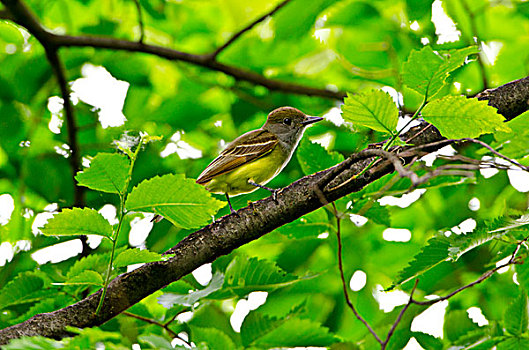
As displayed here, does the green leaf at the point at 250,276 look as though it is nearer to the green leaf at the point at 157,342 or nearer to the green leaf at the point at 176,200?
the green leaf at the point at 176,200

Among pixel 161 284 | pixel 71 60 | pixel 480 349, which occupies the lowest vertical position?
pixel 480 349

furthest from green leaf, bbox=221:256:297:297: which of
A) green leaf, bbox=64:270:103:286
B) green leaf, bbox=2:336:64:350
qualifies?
green leaf, bbox=2:336:64:350

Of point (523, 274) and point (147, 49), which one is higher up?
point (147, 49)

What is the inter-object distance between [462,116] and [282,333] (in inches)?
63.8

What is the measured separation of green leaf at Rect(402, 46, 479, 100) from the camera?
2.20 meters

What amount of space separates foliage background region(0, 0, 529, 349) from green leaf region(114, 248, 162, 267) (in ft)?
2.55

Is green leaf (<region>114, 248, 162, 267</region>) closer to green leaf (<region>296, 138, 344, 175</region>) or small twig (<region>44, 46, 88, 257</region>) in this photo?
green leaf (<region>296, 138, 344, 175</region>)

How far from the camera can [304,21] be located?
458 centimetres

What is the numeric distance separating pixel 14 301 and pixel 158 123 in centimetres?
234

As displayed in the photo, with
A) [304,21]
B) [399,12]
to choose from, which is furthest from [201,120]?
[399,12]

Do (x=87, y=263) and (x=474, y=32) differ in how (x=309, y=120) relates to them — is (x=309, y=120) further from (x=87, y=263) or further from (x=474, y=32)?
(x=87, y=263)

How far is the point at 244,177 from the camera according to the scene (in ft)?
15.2

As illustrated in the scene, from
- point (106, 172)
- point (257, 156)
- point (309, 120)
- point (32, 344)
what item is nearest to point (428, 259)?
point (106, 172)

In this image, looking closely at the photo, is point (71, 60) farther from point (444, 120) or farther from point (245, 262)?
point (444, 120)
